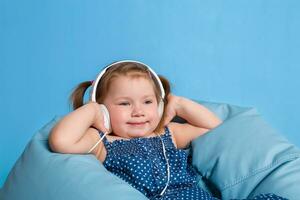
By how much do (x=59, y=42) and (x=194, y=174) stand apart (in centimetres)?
67

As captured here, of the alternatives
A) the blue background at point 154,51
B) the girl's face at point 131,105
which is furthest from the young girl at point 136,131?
the blue background at point 154,51

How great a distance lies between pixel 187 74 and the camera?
6.13 feet

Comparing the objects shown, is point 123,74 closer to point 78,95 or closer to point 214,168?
point 78,95

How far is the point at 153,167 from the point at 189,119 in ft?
0.79

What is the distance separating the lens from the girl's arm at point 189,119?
A: 1.57 meters

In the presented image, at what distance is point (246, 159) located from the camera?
1431 mm

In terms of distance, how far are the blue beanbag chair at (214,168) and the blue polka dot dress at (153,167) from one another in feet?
0.21

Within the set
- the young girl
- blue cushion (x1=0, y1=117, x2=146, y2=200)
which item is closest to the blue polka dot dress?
the young girl

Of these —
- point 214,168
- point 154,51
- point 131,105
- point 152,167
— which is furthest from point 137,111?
point 154,51

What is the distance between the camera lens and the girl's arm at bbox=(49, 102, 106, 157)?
132 centimetres

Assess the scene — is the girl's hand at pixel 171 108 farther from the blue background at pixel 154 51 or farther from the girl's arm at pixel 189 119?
the blue background at pixel 154 51

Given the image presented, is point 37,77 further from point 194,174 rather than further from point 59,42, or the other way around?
point 194,174

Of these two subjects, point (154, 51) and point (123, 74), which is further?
point (154, 51)

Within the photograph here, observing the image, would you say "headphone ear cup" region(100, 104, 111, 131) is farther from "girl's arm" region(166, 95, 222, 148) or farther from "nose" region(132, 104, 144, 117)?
"girl's arm" region(166, 95, 222, 148)
